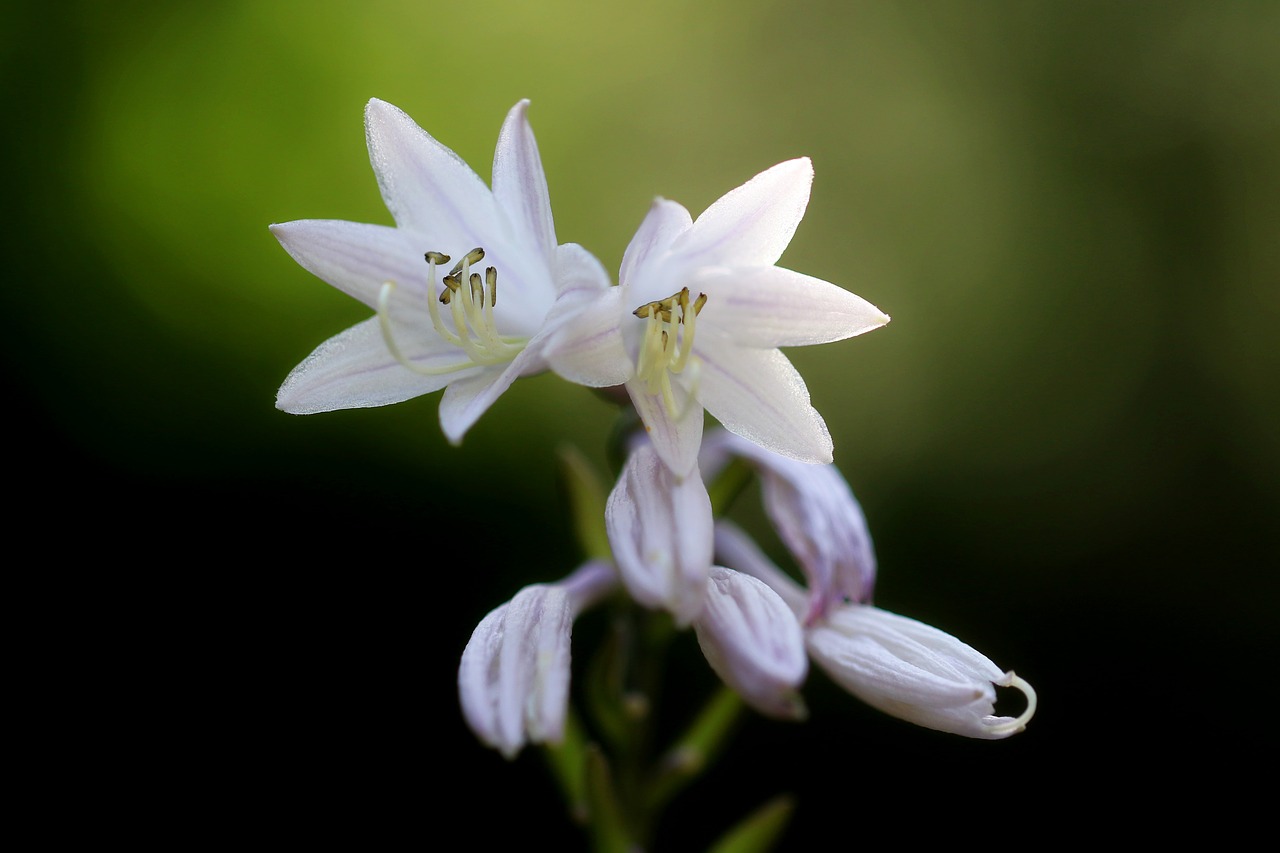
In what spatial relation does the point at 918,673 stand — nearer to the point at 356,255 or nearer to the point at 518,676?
the point at 518,676

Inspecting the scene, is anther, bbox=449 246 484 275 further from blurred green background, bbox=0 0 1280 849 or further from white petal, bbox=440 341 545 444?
blurred green background, bbox=0 0 1280 849

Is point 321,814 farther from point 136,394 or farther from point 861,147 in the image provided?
point 861,147

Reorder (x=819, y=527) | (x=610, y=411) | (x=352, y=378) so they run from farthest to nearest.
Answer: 1. (x=610, y=411)
2. (x=819, y=527)
3. (x=352, y=378)

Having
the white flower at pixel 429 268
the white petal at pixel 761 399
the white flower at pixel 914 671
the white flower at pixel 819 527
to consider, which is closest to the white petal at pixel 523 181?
the white flower at pixel 429 268

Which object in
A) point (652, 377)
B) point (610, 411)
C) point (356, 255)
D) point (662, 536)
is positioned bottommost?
point (610, 411)

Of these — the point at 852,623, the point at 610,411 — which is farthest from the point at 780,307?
the point at 610,411

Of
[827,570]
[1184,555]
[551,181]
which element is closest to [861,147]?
[551,181]

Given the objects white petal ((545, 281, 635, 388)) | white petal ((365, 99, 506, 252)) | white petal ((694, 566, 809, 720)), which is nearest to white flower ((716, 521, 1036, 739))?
white petal ((694, 566, 809, 720))
